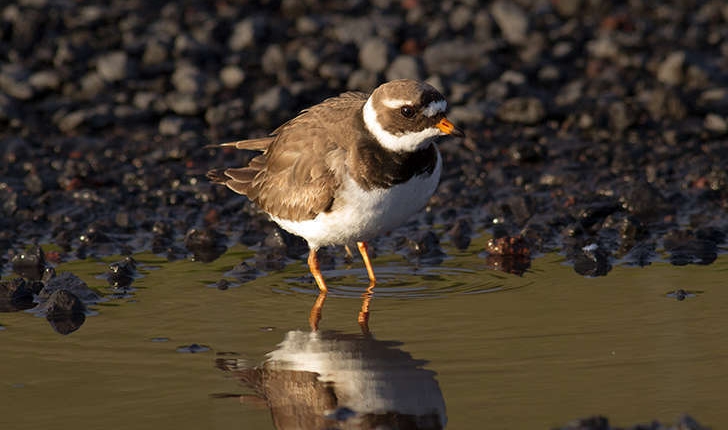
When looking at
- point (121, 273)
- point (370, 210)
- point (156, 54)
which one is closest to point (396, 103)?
point (370, 210)

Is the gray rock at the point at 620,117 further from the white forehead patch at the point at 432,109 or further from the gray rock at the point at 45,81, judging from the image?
the gray rock at the point at 45,81

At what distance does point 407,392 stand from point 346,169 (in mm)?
2791

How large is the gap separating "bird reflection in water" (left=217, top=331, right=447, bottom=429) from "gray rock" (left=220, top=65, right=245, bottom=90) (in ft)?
27.9

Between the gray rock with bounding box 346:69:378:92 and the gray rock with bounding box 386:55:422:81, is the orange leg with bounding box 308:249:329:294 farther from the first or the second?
the gray rock with bounding box 386:55:422:81

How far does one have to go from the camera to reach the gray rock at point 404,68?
17.4 m


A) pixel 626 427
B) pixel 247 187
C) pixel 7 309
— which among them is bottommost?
pixel 626 427

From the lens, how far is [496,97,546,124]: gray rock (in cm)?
1634

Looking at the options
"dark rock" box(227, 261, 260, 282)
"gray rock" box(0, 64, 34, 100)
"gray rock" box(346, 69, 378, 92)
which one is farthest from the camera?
"gray rock" box(0, 64, 34, 100)

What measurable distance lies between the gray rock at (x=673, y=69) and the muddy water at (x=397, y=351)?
614 centimetres

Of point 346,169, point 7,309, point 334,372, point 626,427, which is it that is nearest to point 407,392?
point 334,372

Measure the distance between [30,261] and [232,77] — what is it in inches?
251

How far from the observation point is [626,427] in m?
7.24

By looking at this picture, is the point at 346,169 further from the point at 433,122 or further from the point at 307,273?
the point at 307,273

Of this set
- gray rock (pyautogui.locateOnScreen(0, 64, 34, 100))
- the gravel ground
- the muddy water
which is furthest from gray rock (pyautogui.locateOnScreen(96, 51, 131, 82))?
the muddy water
